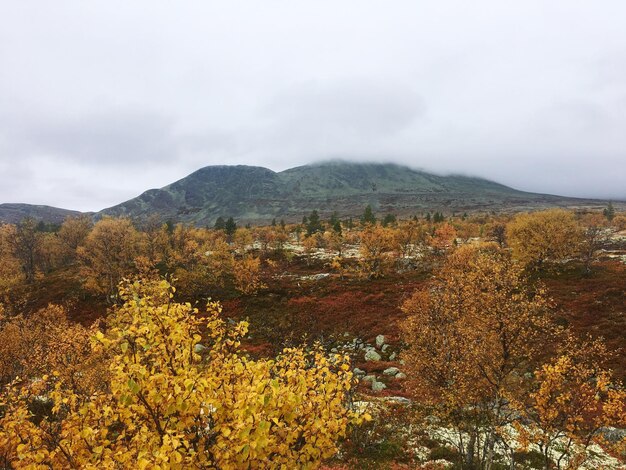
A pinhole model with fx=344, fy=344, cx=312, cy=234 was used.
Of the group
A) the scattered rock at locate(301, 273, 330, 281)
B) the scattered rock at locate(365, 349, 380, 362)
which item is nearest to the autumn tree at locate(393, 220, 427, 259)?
the scattered rock at locate(301, 273, 330, 281)

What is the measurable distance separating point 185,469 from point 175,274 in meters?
70.8

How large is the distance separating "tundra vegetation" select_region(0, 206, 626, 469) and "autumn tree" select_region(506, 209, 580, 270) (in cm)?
39

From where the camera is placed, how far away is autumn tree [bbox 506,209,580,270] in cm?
6450

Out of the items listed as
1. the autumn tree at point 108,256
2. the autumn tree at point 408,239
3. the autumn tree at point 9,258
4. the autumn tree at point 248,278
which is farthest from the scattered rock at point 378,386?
the autumn tree at point 9,258

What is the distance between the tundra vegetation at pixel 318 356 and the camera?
7184 mm

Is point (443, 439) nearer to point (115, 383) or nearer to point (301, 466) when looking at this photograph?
point (301, 466)

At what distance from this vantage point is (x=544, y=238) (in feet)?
213

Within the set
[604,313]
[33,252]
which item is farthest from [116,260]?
[604,313]

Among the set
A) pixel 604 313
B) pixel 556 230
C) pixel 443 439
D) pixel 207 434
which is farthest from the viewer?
pixel 556 230

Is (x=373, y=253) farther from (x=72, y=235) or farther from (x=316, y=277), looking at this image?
(x=72, y=235)

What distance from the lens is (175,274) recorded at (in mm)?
72188

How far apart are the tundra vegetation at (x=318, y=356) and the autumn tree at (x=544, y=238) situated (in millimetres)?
388

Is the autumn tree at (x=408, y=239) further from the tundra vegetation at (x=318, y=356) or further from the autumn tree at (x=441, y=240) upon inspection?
the autumn tree at (x=441, y=240)

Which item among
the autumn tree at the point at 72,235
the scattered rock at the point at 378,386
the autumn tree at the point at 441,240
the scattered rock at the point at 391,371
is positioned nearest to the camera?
the scattered rock at the point at 378,386
